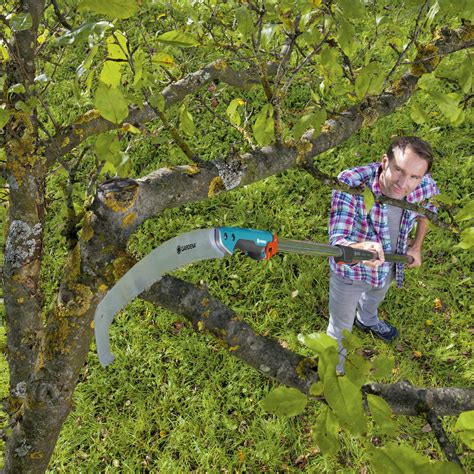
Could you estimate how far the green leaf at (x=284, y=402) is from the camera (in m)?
1.07

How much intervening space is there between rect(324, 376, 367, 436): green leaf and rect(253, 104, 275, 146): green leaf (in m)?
0.84

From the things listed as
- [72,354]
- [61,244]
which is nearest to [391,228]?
[72,354]

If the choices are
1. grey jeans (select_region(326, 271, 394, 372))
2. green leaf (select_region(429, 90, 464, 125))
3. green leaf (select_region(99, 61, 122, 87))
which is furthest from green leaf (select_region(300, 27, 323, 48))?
grey jeans (select_region(326, 271, 394, 372))

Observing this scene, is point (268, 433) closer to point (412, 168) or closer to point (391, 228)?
point (391, 228)

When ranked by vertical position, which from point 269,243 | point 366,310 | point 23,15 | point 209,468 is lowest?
point 209,468

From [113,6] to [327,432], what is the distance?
3.34ft

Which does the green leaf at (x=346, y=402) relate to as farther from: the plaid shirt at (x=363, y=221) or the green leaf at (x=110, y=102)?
the plaid shirt at (x=363, y=221)

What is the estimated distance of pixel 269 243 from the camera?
1500 millimetres

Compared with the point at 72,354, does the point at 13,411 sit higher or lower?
lower

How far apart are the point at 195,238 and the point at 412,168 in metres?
1.95

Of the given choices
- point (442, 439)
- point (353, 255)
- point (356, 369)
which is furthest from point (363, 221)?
point (356, 369)

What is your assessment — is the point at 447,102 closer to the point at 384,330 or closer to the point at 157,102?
the point at 157,102

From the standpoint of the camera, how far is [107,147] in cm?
122

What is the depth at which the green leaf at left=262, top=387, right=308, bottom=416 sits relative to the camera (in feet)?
3.51
